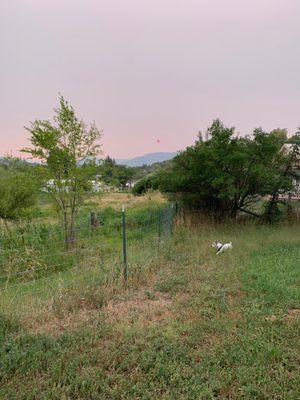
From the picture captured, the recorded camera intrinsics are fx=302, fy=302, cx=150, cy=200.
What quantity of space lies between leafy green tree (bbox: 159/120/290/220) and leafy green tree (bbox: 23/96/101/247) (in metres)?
2.53

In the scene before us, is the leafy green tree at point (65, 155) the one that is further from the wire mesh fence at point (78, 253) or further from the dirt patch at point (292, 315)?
the dirt patch at point (292, 315)

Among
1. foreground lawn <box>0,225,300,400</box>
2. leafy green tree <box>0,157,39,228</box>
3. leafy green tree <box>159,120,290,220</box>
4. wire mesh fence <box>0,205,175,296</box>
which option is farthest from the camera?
leafy green tree <box>159,120,290,220</box>

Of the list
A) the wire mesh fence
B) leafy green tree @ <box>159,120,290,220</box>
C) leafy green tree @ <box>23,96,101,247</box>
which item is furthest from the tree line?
leafy green tree @ <box>23,96,101,247</box>

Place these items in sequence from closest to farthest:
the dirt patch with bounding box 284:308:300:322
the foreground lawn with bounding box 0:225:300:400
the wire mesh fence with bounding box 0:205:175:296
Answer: the foreground lawn with bounding box 0:225:300:400 < the dirt patch with bounding box 284:308:300:322 < the wire mesh fence with bounding box 0:205:175:296

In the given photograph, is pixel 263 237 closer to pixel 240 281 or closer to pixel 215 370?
pixel 240 281

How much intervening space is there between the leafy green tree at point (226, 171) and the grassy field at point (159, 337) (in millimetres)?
3595

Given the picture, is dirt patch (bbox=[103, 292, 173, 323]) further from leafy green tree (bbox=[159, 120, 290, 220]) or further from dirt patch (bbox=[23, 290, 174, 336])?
leafy green tree (bbox=[159, 120, 290, 220])

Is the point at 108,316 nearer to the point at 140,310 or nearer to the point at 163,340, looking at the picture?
the point at 140,310

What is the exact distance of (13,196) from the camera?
328 inches

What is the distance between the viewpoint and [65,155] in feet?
23.0

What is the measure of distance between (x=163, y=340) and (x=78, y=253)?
3.02 m

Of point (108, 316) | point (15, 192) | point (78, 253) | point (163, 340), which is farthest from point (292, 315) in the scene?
point (15, 192)

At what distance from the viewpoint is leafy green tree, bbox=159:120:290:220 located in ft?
25.8

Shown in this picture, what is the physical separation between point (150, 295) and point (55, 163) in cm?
434
